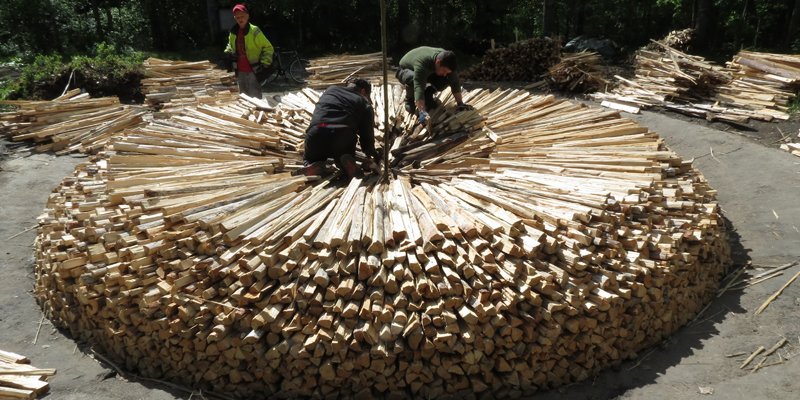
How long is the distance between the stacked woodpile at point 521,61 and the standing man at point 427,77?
6445mm

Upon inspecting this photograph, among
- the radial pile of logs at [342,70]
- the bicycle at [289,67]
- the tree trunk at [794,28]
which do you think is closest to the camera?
the radial pile of logs at [342,70]

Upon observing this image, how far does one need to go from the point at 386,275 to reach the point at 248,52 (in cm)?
609

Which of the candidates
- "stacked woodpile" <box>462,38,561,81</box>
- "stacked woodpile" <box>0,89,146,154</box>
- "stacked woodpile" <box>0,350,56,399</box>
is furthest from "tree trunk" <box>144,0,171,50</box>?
"stacked woodpile" <box>0,350,56,399</box>

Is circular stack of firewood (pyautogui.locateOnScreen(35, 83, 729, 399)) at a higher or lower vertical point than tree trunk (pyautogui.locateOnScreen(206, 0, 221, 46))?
lower

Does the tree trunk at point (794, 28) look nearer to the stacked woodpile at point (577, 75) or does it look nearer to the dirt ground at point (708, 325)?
the stacked woodpile at point (577, 75)

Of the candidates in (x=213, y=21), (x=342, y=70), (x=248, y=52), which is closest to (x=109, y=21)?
(x=213, y=21)

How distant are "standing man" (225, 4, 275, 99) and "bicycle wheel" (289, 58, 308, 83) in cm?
591

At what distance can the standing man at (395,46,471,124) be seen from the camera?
7.79m

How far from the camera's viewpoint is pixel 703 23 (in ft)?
55.5

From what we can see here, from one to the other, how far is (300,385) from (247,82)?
6304 mm

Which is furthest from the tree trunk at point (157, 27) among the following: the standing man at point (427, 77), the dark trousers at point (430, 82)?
the dark trousers at point (430, 82)

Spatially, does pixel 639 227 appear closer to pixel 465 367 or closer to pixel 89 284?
pixel 465 367

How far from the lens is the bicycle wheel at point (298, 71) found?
51.4ft

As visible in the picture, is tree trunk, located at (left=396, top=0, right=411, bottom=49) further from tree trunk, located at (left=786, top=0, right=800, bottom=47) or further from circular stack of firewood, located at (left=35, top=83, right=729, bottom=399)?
circular stack of firewood, located at (left=35, top=83, right=729, bottom=399)
